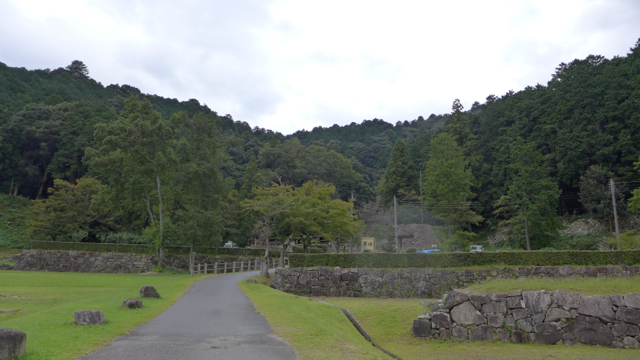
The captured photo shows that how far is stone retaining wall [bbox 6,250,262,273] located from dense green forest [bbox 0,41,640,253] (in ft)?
9.33

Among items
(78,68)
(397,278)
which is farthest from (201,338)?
(78,68)

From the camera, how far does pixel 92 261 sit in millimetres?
38531

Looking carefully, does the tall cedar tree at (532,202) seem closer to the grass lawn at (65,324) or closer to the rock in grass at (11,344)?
the grass lawn at (65,324)

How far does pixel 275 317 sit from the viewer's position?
11.5 m

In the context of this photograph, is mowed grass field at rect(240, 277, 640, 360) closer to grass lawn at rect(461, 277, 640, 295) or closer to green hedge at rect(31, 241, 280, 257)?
grass lawn at rect(461, 277, 640, 295)

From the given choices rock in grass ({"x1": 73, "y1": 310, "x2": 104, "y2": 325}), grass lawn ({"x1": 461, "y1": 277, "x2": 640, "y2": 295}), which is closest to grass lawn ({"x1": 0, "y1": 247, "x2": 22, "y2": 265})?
rock in grass ({"x1": 73, "y1": 310, "x2": 104, "y2": 325})

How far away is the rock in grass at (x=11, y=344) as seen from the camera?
18.9 ft

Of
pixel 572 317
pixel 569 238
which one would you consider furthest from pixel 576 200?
pixel 572 317

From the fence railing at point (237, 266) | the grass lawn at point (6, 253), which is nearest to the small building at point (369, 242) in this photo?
the fence railing at point (237, 266)

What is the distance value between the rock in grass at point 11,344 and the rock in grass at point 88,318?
297cm

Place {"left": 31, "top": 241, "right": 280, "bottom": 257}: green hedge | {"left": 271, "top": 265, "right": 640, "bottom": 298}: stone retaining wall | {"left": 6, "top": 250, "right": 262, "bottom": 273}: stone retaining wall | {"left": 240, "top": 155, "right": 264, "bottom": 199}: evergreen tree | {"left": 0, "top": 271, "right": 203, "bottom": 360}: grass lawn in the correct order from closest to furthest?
{"left": 0, "top": 271, "right": 203, "bottom": 360}: grass lawn → {"left": 271, "top": 265, "right": 640, "bottom": 298}: stone retaining wall → {"left": 6, "top": 250, "right": 262, "bottom": 273}: stone retaining wall → {"left": 31, "top": 241, "right": 280, "bottom": 257}: green hedge → {"left": 240, "top": 155, "right": 264, "bottom": 199}: evergreen tree

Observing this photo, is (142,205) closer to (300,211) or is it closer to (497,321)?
(300,211)

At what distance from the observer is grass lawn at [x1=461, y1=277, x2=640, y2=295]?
1162 cm

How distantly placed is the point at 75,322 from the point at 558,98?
53.7 m
